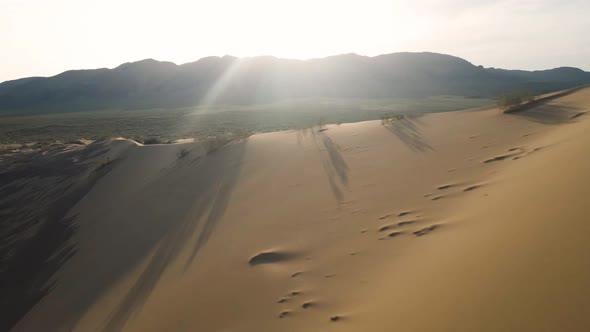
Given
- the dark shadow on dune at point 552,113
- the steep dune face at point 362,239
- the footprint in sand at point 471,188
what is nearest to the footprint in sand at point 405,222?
the steep dune face at point 362,239

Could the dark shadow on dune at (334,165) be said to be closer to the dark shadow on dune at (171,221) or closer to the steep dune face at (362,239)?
the steep dune face at (362,239)

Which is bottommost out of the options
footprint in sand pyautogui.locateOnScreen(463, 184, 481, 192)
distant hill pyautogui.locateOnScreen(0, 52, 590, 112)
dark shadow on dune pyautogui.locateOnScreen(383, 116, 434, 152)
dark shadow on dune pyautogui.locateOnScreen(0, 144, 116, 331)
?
dark shadow on dune pyautogui.locateOnScreen(0, 144, 116, 331)

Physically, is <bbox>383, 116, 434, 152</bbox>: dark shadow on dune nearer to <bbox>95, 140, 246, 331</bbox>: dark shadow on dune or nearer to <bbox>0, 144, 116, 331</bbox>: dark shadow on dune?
<bbox>95, 140, 246, 331</bbox>: dark shadow on dune

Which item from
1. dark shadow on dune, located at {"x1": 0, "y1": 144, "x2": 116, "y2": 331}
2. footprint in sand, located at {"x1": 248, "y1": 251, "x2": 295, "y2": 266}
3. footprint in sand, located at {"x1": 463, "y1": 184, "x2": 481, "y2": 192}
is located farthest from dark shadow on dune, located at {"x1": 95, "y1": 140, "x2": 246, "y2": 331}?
footprint in sand, located at {"x1": 463, "y1": 184, "x2": 481, "y2": 192}

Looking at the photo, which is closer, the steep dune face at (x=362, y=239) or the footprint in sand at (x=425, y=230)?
the steep dune face at (x=362, y=239)

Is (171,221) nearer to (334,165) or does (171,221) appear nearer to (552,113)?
(334,165)

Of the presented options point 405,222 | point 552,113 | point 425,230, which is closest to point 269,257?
point 405,222

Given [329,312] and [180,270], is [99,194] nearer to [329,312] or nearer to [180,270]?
[180,270]
